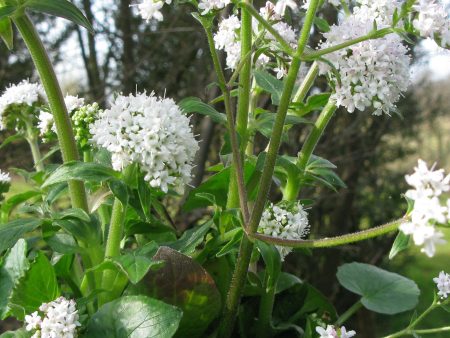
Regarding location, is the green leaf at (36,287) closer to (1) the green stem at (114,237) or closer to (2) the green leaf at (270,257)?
(1) the green stem at (114,237)

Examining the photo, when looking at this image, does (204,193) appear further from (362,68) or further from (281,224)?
(362,68)

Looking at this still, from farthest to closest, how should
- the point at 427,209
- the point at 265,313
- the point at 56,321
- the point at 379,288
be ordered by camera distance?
1. the point at 379,288
2. the point at 265,313
3. the point at 56,321
4. the point at 427,209

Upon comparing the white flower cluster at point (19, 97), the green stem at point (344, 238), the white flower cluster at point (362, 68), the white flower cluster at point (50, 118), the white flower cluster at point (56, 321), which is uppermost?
the white flower cluster at point (19, 97)

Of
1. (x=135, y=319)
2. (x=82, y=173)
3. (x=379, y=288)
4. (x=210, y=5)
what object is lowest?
(x=379, y=288)

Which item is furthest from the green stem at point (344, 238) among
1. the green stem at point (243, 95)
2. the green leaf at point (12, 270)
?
the green leaf at point (12, 270)

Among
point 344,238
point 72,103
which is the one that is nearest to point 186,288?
point 344,238

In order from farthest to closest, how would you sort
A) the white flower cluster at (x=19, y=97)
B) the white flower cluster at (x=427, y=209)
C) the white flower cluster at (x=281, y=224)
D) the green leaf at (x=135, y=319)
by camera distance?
1. the white flower cluster at (x=19, y=97)
2. the white flower cluster at (x=281, y=224)
3. the green leaf at (x=135, y=319)
4. the white flower cluster at (x=427, y=209)

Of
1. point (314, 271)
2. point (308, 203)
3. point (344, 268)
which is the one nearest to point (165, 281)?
point (308, 203)
